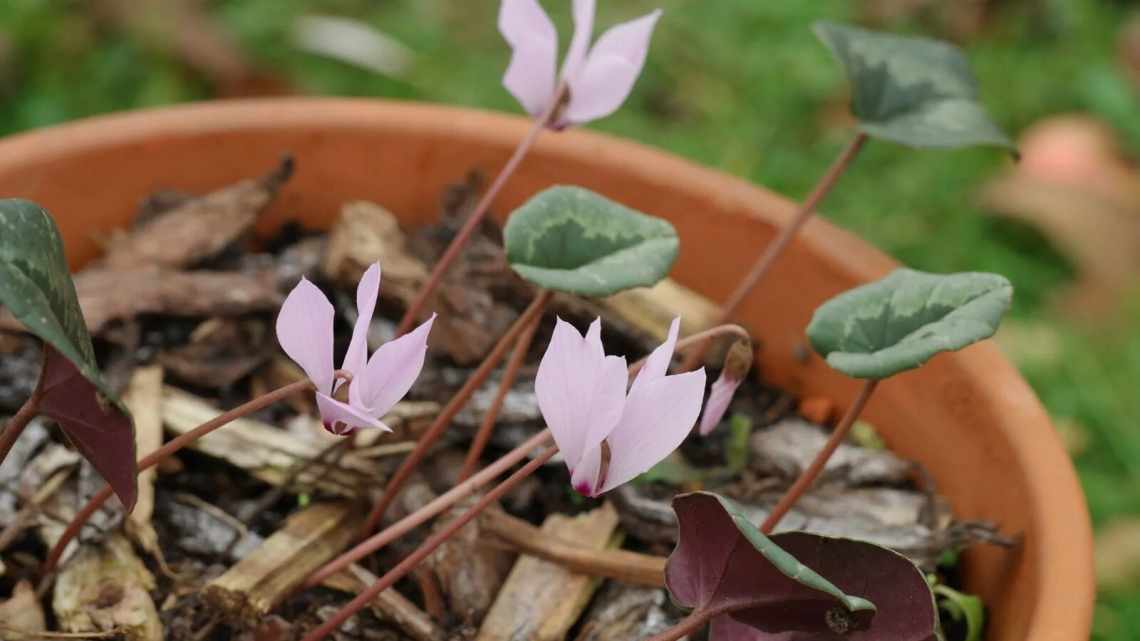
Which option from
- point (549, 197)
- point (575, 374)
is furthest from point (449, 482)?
point (575, 374)

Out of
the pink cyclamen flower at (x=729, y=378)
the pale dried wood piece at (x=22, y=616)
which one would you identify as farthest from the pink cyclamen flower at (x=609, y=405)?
the pale dried wood piece at (x=22, y=616)

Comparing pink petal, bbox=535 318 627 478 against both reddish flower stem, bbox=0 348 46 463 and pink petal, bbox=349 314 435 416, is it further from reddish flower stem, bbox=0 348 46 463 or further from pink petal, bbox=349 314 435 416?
reddish flower stem, bbox=0 348 46 463

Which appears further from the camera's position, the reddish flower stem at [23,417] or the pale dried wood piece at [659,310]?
the pale dried wood piece at [659,310]

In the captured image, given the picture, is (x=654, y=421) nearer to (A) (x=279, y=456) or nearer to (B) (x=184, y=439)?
(B) (x=184, y=439)

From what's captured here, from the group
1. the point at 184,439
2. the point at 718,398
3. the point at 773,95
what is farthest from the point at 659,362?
the point at 773,95

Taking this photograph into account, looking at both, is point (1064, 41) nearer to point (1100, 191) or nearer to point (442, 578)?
point (1100, 191)

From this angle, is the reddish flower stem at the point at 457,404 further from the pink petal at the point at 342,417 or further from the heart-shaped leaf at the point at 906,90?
the heart-shaped leaf at the point at 906,90
